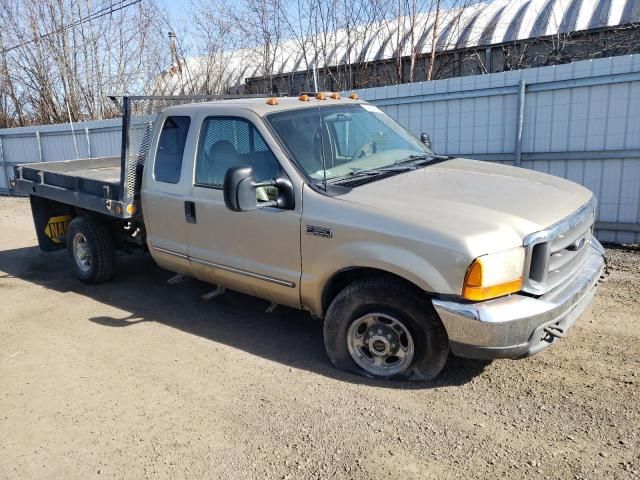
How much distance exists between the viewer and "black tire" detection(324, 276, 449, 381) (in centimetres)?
350

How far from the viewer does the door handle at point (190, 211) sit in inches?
183

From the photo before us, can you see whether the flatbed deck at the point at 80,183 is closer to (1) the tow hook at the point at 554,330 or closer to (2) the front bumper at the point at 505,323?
(2) the front bumper at the point at 505,323

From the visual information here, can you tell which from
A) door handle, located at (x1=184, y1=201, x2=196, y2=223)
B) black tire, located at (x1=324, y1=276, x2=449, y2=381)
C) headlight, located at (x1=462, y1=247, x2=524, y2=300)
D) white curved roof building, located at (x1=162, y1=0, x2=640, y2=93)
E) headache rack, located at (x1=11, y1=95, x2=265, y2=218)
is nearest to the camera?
headlight, located at (x1=462, y1=247, x2=524, y2=300)

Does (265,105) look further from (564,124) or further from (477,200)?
(564,124)

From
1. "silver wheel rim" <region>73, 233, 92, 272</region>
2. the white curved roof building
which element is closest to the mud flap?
"silver wheel rim" <region>73, 233, 92, 272</region>

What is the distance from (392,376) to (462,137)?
17.4 ft

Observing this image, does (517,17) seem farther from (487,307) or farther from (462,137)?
(487,307)

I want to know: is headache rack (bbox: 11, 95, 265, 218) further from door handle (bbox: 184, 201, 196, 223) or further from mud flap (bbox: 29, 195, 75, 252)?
door handle (bbox: 184, 201, 196, 223)

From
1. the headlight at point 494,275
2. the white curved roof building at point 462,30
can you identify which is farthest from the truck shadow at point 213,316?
the white curved roof building at point 462,30

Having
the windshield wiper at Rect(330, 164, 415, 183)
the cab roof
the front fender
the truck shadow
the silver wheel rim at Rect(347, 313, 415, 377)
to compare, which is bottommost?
the truck shadow

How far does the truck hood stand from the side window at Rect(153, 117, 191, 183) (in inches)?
72.2

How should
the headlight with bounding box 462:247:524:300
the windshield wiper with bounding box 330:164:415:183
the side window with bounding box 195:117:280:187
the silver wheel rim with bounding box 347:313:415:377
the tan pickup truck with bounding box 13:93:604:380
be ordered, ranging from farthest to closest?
the side window with bounding box 195:117:280:187, the windshield wiper with bounding box 330:164:415:183, the silver wheel rim with bounding box 347:313:415:377, the tan pickup truck with bounding box 13:93:604:380, the headlight with bounding box 462:247:524:300

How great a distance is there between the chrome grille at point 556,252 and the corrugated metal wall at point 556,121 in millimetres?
3448

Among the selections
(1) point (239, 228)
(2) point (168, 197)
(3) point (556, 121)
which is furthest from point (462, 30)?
(1) point (239, 228)
